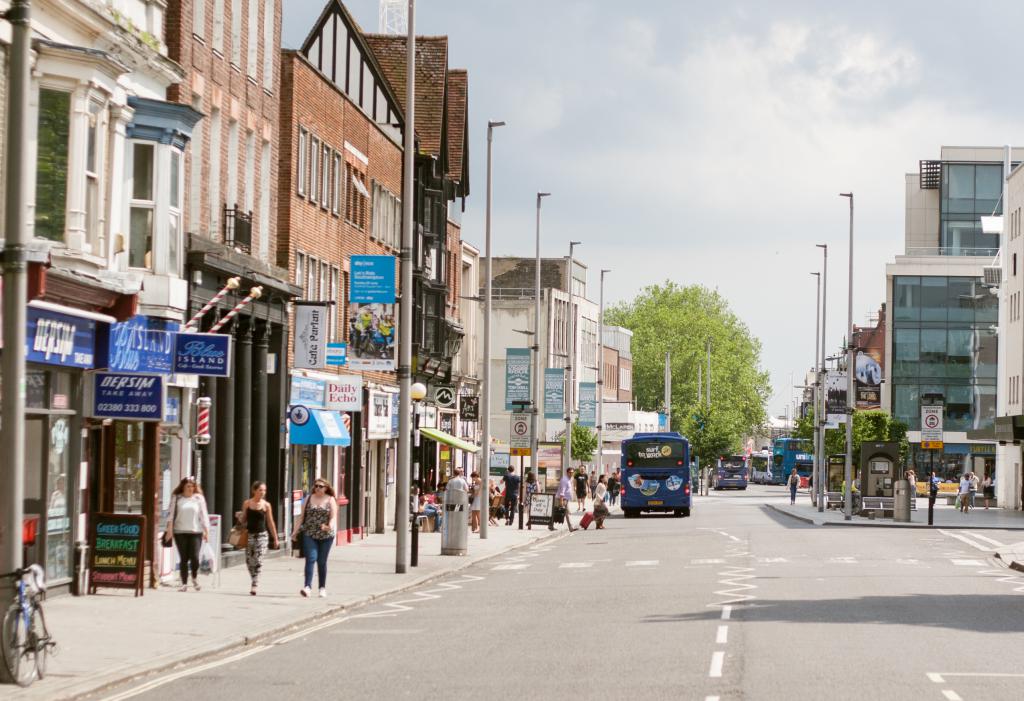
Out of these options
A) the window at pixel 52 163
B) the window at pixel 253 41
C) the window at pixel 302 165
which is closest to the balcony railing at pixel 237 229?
the window at pixel 253 41

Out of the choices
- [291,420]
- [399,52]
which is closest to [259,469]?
[291,420]

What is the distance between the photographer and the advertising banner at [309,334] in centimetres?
3884

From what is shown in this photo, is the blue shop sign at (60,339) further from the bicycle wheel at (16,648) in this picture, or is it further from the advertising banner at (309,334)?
the advertising banner at (309,334)

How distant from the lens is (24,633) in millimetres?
15281

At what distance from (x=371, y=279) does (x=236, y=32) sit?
17.8ft

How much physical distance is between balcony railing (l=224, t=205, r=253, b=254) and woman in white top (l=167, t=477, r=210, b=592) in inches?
305

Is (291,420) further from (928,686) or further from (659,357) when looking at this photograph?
(659,357)

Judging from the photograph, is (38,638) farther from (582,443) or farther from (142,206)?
(582,443)

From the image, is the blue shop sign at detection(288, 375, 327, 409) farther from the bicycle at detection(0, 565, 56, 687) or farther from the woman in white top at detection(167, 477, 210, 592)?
Result: the bicycle at detection(0, 565, 56, 687)

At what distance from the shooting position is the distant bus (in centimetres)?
17888

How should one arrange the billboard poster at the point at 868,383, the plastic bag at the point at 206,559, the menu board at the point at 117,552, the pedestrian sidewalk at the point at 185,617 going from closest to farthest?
1. the pedestrian sidewalk at the point at 185,617
2. the menu board at the point at 117,552
3. the plastic bag at the point at 206,559
4. the billboard poster at the point at 868,383

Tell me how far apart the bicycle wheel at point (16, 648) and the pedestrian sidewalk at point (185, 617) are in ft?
0.44

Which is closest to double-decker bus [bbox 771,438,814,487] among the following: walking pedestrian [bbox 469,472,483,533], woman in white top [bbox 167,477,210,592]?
walking pedestrian [bbox 469,472,483,533]

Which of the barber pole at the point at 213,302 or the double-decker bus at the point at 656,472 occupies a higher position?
the barber pole at the point at 213,302
